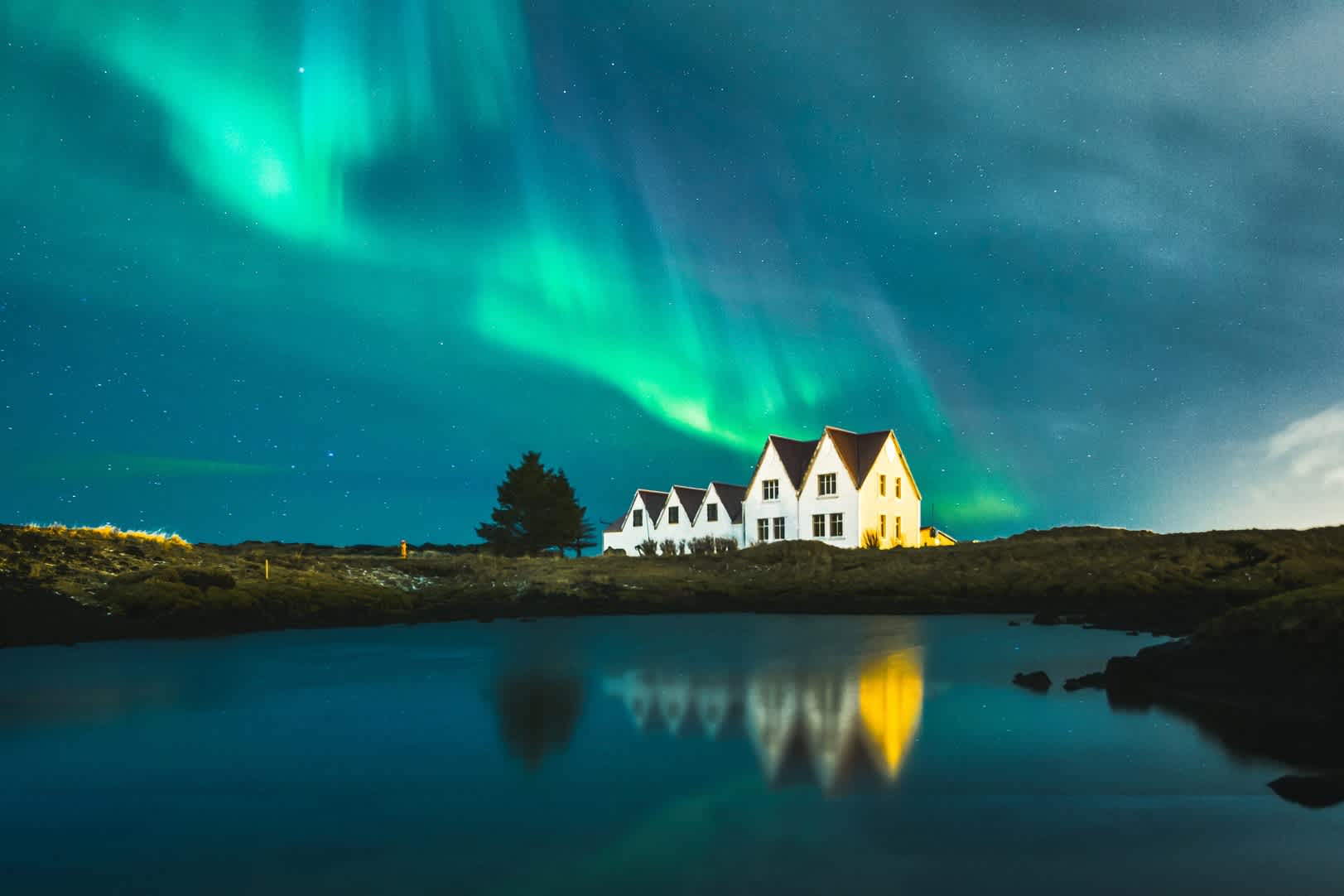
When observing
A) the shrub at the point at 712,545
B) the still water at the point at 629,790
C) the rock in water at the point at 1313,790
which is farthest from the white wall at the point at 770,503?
the rock in water at the point at 1313,790

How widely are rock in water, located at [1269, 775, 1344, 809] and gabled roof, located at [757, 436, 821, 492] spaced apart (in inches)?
1910

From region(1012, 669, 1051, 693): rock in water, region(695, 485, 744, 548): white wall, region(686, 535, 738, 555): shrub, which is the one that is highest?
region(695, 485, 744, 548): white wall

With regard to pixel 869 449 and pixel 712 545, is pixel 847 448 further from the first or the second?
pixel 712 545

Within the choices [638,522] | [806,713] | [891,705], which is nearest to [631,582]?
[891,705]

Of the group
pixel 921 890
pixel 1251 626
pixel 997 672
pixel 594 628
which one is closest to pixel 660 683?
pixel 997 672

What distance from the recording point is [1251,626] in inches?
412

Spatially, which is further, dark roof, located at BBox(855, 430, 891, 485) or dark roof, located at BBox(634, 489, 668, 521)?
dark roof, located at BBox(634, 489, 668, 521)

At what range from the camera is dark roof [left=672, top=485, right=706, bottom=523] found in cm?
6606

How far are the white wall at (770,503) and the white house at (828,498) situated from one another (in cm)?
5

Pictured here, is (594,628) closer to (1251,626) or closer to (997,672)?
(997,672)

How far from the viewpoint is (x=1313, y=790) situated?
6914 mm

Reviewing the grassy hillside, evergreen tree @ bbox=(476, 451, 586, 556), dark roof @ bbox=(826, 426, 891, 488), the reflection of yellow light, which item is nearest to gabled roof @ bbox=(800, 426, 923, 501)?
dark roof @ bbox=(826, 426, 891, 488)

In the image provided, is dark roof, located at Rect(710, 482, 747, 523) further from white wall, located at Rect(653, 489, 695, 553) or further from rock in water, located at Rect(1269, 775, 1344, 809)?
rock in water, located at Rect(1269, 775, 1344, 809)

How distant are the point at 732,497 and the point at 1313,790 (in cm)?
5703
